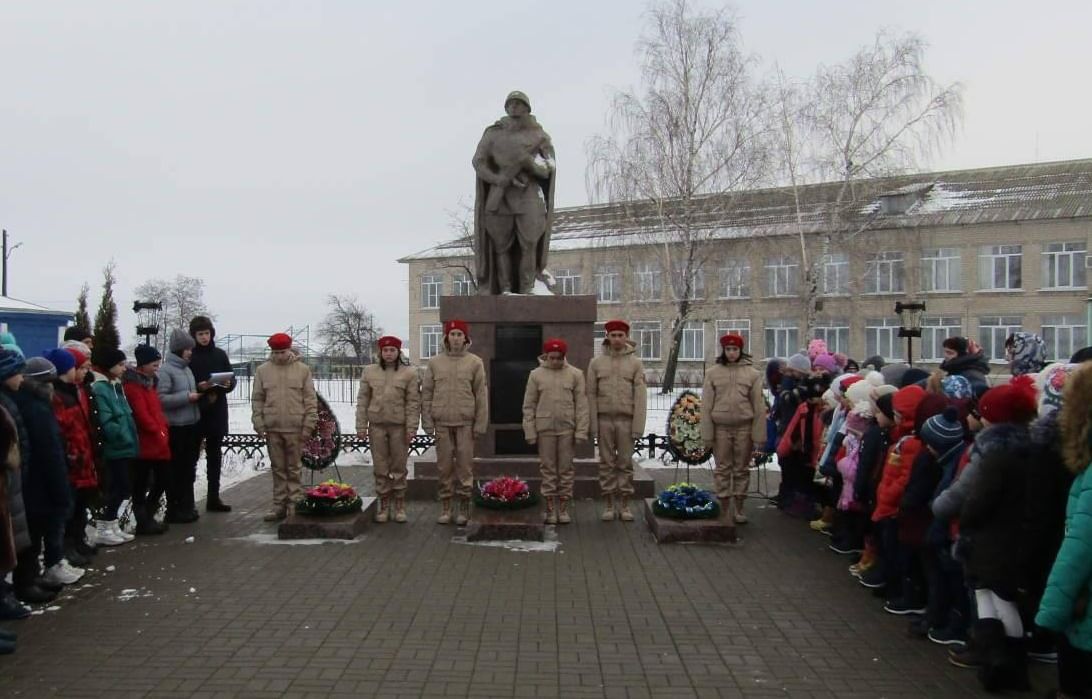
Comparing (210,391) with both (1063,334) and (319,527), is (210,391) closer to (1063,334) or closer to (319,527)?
(319,527)

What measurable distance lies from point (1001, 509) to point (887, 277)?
3518 cm

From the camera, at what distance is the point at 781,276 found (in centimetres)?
3781

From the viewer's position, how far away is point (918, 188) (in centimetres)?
3744

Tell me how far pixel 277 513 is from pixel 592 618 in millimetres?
4239

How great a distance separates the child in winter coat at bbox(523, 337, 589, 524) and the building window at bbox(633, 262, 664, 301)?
96.1 ft

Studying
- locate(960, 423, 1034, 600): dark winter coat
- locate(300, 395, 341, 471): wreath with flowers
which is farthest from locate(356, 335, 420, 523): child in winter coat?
locate(960, 423, 1034, 600): dark winter coat

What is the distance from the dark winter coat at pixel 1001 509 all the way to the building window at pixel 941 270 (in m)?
35.3

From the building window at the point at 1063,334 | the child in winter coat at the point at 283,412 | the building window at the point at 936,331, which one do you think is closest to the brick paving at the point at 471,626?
the child in winter coat at the point at 283,412

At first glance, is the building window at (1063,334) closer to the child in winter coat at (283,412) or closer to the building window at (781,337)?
the building window at (781,337)

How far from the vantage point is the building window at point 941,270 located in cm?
3688

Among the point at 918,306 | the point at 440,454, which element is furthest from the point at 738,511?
the point at 918,306

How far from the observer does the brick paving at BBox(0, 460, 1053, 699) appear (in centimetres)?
441

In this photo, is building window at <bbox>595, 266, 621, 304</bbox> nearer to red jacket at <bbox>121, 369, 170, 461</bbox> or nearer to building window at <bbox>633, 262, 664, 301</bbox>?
building window at <bbox>633, 262, 664, 301</bbox>

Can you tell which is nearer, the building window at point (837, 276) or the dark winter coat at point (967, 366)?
the dark winter coat at point (967, 366)
